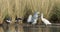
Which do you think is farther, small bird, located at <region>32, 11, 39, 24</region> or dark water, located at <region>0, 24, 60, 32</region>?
small bird, located at <region>32, 11, 39, 24</region>

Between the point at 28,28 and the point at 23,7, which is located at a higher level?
the point at 23,7

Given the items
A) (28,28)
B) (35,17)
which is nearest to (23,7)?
(35,17)

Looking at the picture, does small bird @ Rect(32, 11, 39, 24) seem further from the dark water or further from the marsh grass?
the dark water

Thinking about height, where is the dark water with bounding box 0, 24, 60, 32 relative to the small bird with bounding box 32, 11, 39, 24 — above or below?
below

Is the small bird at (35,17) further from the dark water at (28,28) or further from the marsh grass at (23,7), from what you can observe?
the dark water at (28,28)

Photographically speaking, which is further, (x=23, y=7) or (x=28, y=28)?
(x=23, y=7)

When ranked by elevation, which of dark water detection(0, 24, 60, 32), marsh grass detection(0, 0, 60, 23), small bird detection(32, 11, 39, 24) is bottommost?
dark water detection(0, 24, 60, 32)

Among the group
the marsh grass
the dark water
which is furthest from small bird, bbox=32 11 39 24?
the dark water

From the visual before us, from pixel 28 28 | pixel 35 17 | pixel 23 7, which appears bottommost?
pixel 28 28

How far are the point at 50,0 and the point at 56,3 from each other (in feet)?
0.98

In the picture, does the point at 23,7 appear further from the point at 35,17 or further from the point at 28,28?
the point at 28,28

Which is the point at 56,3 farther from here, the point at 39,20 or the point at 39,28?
the point at 39,28

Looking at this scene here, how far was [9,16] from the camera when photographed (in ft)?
38.3

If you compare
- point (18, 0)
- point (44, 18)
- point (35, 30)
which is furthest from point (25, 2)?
point (35, 30)
